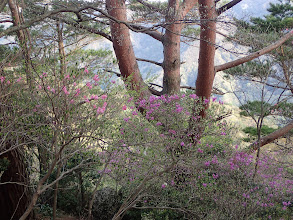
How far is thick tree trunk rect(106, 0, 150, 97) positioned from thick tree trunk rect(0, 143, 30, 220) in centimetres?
201

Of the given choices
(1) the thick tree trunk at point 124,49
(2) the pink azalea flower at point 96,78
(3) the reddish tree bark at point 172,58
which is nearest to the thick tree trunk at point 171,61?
(3) the reddish tree bark at point 172,58

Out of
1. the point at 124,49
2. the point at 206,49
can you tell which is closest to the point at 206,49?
the point at 206,49

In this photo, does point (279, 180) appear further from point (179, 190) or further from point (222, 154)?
point (179, 190)

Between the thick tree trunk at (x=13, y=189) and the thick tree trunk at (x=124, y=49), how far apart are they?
2.01 meters

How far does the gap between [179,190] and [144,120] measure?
129 centimetres

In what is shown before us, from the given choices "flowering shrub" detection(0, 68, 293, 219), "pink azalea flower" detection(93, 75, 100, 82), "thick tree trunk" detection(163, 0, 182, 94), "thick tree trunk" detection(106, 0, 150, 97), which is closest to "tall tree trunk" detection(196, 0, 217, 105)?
"flowering shrub" detection(0, 68, 293, 219)

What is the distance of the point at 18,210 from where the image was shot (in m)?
4.73

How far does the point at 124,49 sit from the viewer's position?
5.49 meters

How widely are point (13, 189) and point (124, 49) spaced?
2775 mm

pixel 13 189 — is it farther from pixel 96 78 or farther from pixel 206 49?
pixel 206 49

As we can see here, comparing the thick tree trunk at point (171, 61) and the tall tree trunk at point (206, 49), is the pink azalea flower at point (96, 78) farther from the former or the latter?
the thick tree trunk at point (171, 61)

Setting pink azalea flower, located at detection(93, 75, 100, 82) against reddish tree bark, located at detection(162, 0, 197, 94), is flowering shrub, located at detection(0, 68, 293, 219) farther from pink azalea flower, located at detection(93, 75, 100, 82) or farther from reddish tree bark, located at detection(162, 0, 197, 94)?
reddish tree bark, located at detection(162, 0, 197, 94)

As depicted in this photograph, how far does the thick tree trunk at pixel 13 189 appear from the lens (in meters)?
4.52

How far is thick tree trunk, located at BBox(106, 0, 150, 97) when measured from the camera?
17.5 feet
